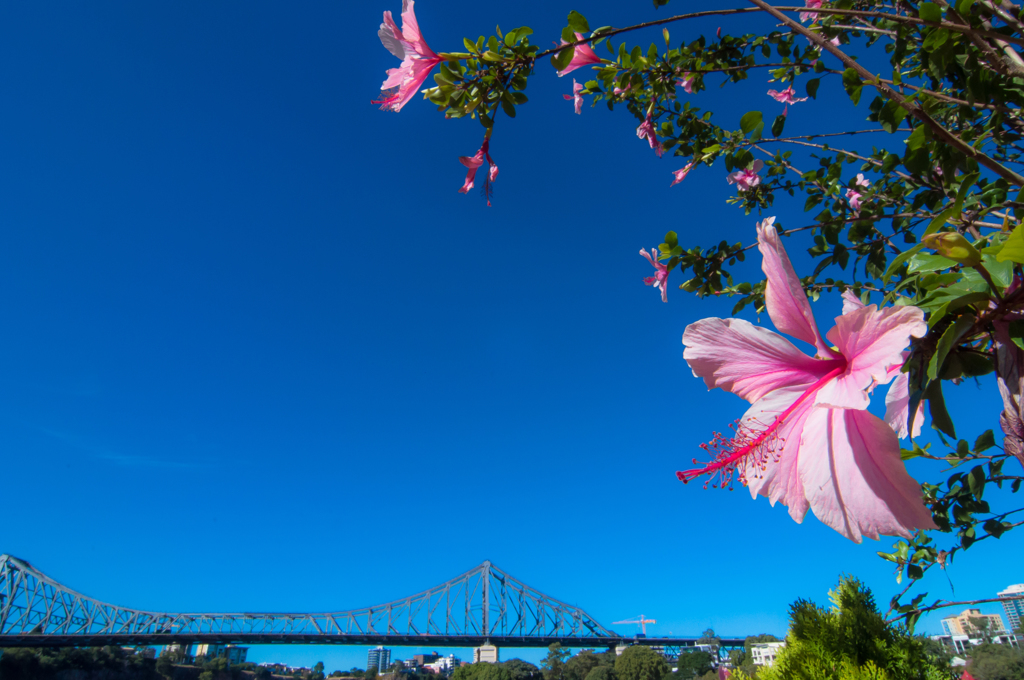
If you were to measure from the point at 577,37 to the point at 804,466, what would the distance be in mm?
850

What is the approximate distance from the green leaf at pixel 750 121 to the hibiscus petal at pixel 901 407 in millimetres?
698

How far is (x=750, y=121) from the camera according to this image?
99cm

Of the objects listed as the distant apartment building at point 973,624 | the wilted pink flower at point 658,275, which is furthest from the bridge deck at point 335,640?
the wilted pink flower at point 658,275

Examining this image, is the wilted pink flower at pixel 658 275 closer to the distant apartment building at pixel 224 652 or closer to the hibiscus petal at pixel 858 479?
the hibiscus petal at pixel 858 479

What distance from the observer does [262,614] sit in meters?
39.6

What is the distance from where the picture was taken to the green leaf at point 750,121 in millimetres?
980

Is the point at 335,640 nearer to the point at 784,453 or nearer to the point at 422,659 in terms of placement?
the point at 422,659

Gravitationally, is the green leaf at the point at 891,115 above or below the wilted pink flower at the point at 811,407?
above

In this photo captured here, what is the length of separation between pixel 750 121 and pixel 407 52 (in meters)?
0.65

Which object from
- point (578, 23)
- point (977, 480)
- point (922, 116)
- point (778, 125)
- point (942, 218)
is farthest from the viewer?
point (778, 125)

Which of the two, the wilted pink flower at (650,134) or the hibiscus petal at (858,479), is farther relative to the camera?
the wilted pink flower at (650,134)

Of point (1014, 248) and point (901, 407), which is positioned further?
point (901, 407)

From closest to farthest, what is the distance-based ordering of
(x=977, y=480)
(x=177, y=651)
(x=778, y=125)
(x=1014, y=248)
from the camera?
(x=1014, y=248) < (x=977, y=480) < (x=778, y=125) < (x=177, y=651)

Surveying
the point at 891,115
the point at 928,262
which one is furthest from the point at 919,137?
the point at 928,262
